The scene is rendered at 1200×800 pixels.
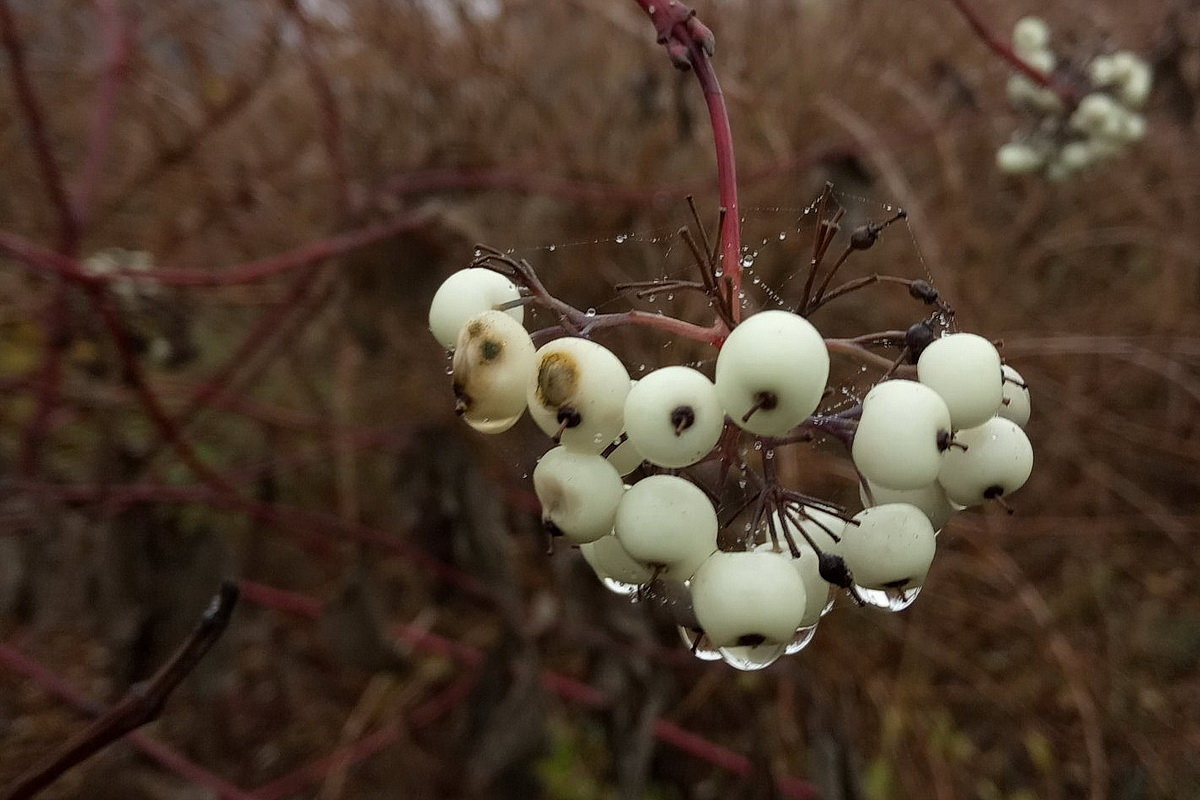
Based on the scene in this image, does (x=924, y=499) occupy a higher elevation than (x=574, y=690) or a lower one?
higher

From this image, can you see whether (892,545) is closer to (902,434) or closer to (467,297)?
(902,434)

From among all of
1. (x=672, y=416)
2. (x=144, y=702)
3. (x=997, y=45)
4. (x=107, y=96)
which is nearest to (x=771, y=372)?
(x=672, y=416)

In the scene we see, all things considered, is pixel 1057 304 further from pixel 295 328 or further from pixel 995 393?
pixel 995 393

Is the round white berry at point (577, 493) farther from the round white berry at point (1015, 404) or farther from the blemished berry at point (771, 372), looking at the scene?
the round white berry at point (1015, 404)

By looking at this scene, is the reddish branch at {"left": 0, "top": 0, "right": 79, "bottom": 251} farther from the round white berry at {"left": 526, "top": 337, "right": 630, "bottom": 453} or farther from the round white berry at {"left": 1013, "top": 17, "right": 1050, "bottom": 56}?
the round white berry at {"left": 1013, "top": 17, "right": 1050, "bottom": 56}

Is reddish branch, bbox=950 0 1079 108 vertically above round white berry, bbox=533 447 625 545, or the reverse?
reddish branch, bbox=950 0 1079 108

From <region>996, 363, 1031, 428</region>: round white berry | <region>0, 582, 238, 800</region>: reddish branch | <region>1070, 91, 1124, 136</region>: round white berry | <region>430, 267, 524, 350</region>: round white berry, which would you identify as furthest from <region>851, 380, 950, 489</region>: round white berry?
<region>1070, 91, 1124, 136</region>: round white berry

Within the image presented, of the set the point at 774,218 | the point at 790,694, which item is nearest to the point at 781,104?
the point at 774,218
